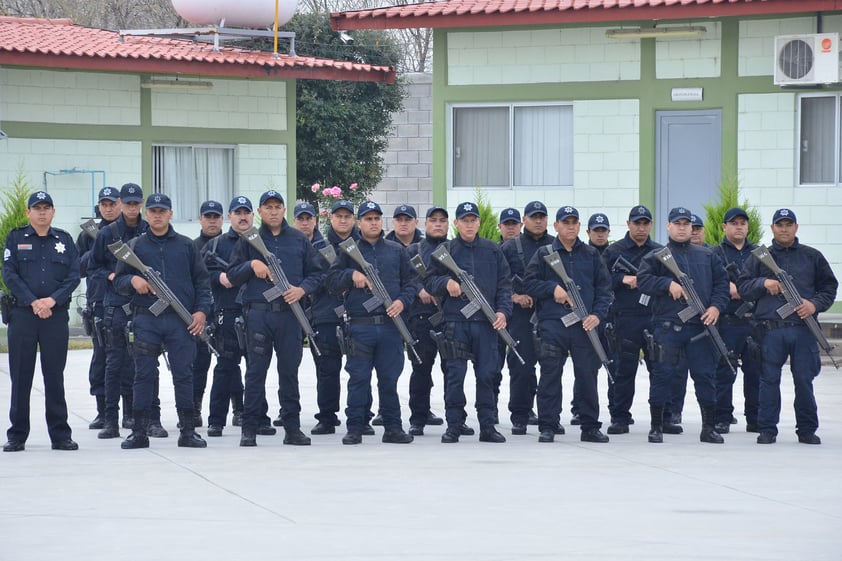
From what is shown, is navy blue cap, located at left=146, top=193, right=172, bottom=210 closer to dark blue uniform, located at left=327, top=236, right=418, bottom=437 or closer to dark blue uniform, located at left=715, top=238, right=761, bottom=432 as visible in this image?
dark blue uniform, located at left=327, top=236, right=418, bottom=437

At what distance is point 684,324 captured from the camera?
12.3 meters

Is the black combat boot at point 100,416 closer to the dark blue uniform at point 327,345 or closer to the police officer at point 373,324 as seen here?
the dark blue uniform at point 327,345

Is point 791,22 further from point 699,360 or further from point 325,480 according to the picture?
point 325,480

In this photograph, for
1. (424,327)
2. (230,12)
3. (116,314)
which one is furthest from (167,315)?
(230,12)

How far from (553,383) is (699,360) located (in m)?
1.18

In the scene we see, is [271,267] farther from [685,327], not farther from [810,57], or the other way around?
[810,57]

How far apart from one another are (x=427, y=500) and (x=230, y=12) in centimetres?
1750

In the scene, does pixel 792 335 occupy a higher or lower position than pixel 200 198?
lower

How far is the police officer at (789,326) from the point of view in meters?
12.3

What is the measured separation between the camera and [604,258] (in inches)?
523

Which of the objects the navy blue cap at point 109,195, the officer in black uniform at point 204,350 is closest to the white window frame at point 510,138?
the officer in black uniform at point 204,350

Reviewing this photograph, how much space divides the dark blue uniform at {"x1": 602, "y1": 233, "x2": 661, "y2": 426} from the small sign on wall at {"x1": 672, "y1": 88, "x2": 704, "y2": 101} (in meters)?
8.43

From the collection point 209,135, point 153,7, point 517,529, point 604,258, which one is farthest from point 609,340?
point 153,7

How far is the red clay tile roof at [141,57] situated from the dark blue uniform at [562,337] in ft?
41.2
